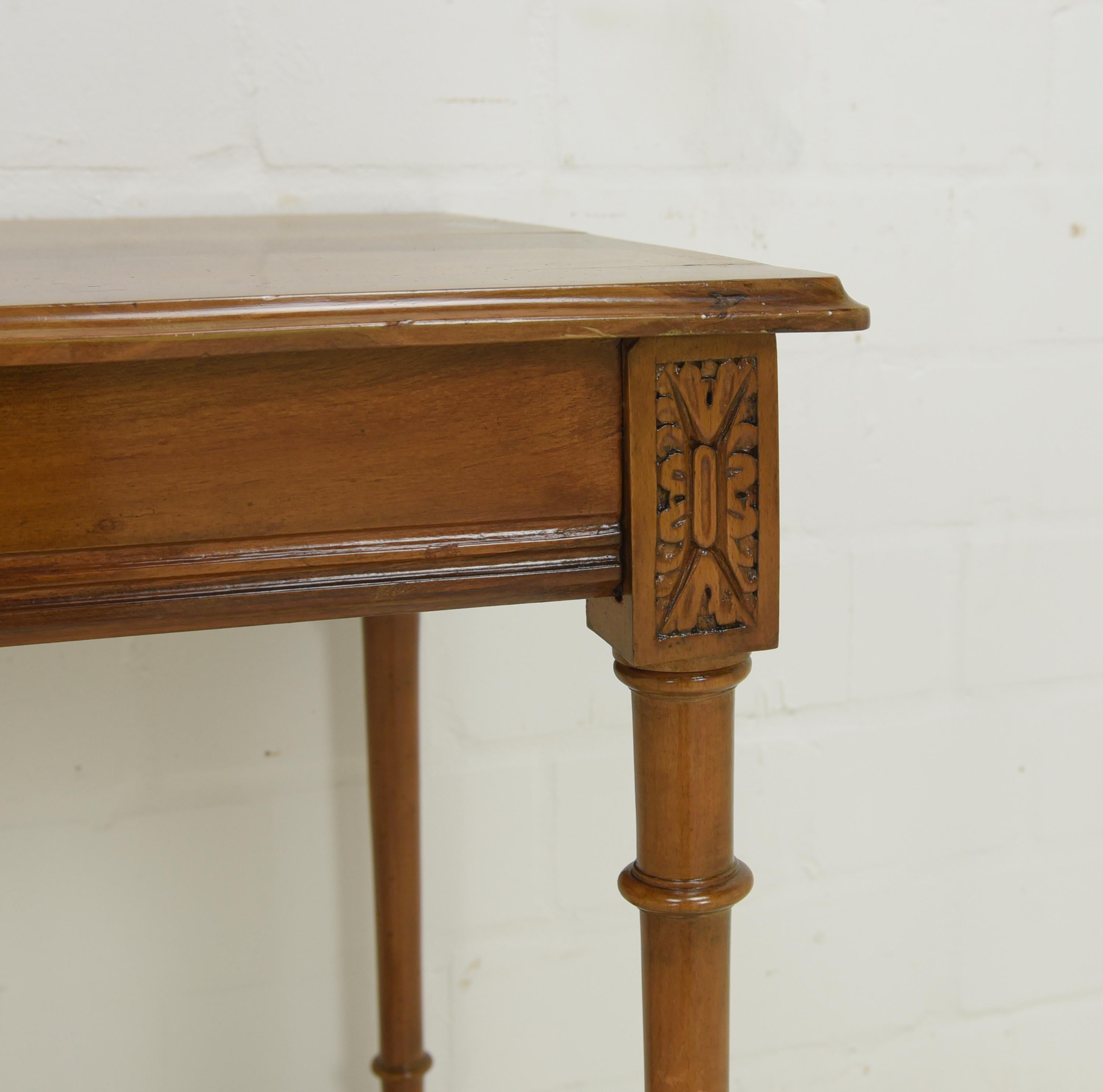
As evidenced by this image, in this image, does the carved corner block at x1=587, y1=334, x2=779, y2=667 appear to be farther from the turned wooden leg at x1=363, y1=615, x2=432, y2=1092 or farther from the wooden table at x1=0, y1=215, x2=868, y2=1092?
the turned wooden leg at x1=363, y1=615, x2=432, y2=1092

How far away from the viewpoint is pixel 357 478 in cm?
42

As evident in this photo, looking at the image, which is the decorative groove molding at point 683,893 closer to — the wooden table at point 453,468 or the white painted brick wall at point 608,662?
the wooden table at point 453,468

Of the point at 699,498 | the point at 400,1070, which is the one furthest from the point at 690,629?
the point at 400,1070

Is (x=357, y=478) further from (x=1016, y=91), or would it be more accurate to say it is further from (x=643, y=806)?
Result: (x=1016, y=91)

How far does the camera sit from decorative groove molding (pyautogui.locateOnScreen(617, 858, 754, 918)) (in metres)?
0.47

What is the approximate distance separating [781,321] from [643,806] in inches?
7.5

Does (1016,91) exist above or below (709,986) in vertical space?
above

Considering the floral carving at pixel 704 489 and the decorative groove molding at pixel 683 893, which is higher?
the floral carving at pixel 704 489

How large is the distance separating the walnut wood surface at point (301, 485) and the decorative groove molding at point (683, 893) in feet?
0.39

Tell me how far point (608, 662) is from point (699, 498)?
631mm

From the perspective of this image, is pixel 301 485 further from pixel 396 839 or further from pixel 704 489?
pixel 396 839

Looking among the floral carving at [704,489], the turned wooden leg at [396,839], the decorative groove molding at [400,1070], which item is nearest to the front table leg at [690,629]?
the floral carving at [704,489]

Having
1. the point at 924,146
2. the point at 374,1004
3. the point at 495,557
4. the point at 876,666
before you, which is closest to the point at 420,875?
the point at 374,1004

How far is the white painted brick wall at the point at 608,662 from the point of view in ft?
3.05
